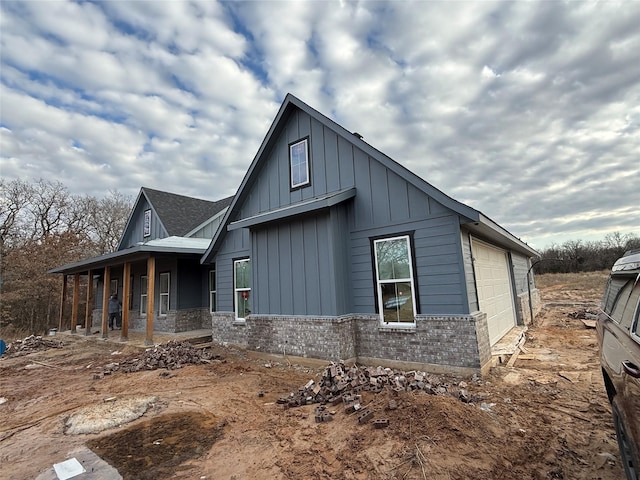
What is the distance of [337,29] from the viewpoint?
273 inches

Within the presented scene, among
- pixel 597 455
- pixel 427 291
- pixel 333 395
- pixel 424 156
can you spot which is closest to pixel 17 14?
pixel 333 395

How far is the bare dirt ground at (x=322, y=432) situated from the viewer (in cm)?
312

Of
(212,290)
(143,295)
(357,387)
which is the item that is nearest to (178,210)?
(143,295)

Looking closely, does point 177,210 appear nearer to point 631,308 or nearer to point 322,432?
point 322,432

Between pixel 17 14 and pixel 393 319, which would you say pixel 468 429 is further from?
pixel 17 14

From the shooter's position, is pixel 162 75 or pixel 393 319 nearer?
pixel 393 319

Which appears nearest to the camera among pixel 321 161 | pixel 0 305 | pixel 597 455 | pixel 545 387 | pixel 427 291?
pixel 597 455

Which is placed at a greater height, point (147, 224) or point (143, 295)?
point (147, 224)

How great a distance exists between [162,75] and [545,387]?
11.8m

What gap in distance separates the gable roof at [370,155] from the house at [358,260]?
29 millimetres

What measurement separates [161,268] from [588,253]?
4550 centimetres

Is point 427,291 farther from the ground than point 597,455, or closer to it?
farther from the ground

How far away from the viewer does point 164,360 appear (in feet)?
27.6

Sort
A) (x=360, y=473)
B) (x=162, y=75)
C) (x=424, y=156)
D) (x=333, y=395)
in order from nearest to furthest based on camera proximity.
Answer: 1. (x=360, y=473)
2. (x=333, y=395)
3. (x=162, y=75)
4. (x=424, y=156)
